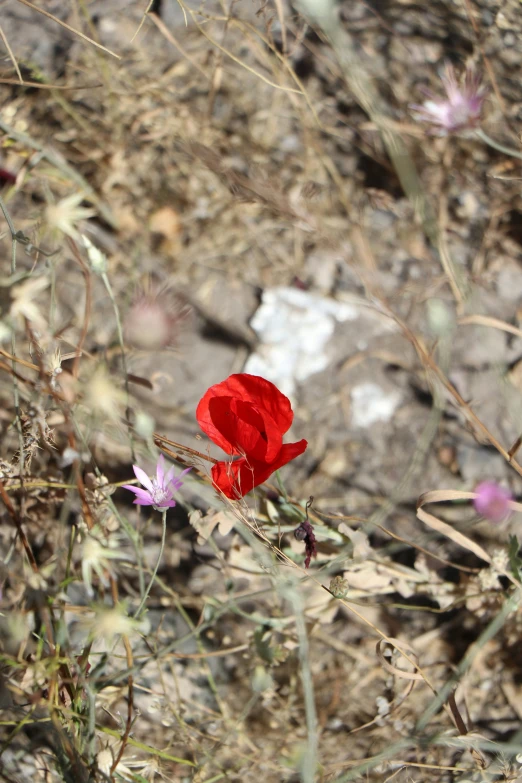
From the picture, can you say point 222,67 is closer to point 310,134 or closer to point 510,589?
point 310,134

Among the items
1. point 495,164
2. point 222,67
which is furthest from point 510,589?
point 222,67

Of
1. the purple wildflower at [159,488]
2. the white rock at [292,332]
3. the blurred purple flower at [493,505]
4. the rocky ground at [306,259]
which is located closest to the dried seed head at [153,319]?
the rocky ground at [306,259]

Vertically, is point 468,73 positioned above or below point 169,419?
above

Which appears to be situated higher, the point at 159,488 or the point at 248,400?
the point at 248,400

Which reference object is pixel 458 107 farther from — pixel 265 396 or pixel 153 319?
pixel 265 396

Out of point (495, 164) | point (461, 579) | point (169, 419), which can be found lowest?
point (169, 419)

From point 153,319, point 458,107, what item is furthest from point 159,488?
point 458,107

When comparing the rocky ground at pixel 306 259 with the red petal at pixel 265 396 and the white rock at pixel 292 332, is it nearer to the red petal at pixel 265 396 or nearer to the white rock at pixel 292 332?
the white rock at pixel 292 332

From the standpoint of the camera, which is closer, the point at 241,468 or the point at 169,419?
the point at 241,468
